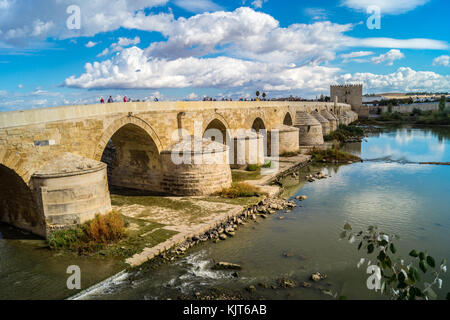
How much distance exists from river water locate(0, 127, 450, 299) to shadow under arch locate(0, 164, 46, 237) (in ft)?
2.08

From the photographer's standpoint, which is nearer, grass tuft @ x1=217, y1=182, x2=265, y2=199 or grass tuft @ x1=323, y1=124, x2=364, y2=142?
grass tuft @ x1=217, y1=182, x2=265, y2=199

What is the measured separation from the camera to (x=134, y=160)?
1436 centimetres

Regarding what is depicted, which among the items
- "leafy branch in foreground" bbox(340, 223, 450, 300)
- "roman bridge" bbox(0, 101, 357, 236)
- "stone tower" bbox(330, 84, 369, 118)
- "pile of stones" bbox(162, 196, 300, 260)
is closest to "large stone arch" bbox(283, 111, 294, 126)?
"roman bridge" bbox(0, 101, 357, 236)

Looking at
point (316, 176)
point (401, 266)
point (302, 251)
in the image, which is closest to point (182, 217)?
point (302, 251)

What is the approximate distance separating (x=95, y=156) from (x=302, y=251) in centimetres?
678

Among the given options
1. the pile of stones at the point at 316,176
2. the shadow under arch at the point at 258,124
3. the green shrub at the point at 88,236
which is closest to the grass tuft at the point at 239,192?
the pile of stones at the point at 316,176

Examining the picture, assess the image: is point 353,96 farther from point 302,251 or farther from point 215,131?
point 302,251

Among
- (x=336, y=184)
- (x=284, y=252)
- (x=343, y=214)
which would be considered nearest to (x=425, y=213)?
(x=343, y=214)

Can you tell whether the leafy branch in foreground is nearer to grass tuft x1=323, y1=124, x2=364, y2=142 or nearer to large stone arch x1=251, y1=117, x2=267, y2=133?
large stone arch x1=251, y1=117, x2=267, y2=133

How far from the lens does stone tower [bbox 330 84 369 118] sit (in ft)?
188

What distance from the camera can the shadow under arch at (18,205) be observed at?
860cm

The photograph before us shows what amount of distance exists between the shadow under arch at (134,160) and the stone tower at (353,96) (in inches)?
1974
